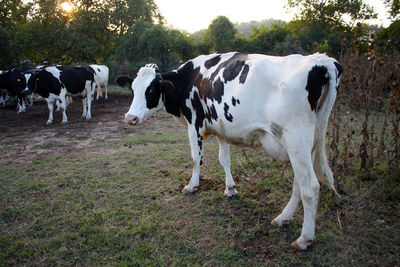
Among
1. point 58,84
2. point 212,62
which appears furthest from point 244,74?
point 58,84

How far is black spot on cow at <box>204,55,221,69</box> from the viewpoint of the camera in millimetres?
3908

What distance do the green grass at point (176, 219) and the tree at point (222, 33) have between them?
1477 centimetres

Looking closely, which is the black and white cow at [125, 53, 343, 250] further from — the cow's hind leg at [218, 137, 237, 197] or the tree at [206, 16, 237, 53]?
the tree at [206, 16, 237, 53]

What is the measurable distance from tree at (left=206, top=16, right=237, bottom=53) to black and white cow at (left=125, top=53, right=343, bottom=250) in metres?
15.5

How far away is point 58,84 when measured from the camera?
971 centimetres

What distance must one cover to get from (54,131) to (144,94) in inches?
225

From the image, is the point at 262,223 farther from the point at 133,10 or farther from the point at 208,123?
the point at 133,10

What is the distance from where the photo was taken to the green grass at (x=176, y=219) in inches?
113

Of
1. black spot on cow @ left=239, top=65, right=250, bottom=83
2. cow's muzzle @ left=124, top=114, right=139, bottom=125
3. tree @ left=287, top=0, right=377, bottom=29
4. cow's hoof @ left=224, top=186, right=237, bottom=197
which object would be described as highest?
tree @ left=287, top=0, right=377, bottom=29

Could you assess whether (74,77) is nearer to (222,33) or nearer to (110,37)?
(110,37)

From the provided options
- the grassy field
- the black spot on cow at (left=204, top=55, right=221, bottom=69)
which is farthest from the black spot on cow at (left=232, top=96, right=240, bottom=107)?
the grassy field

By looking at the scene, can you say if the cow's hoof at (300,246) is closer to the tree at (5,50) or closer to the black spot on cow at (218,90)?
the black spot on cow at (218,90)

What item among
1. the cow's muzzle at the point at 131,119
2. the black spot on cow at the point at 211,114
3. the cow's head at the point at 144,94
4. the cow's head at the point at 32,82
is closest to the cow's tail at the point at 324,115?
the black spot on cow at the point at 211,114

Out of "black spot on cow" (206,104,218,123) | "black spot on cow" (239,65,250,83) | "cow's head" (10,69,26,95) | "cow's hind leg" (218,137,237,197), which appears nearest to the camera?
"black spot on cow" (239,65,250,83)
